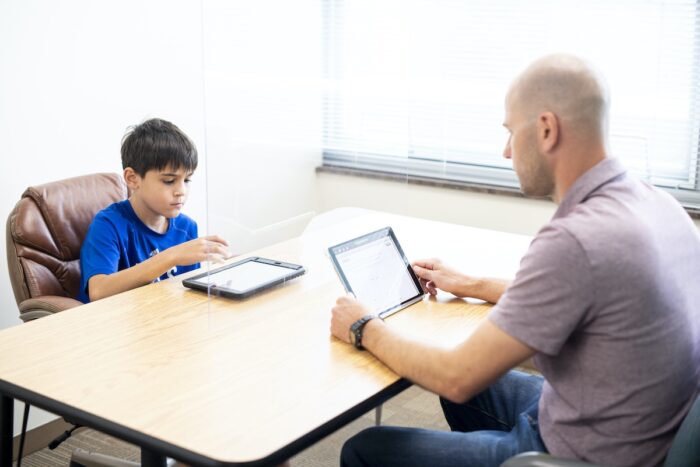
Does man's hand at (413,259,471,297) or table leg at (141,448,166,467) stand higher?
man's hand at (413,259,471,297)

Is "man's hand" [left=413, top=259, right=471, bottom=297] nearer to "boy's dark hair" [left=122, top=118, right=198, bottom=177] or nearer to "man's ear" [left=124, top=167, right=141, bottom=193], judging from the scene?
"boy's dark hair" [left=122, top=118, right=198, bottom=177]

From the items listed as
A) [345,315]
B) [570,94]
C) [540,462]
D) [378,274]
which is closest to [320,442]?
[378,274]

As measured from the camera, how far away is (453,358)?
5.33ft

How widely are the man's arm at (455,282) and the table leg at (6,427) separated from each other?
1.01 m

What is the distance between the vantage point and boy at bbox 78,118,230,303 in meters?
2.39

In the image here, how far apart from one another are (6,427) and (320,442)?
4.23ft

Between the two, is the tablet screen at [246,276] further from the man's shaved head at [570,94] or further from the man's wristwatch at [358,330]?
the man's shaved head at [570,94]

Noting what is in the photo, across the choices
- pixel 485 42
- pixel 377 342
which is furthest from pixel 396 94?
pixel 377 342

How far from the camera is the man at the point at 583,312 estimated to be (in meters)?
1.51

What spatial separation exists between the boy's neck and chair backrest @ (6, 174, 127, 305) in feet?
0.58

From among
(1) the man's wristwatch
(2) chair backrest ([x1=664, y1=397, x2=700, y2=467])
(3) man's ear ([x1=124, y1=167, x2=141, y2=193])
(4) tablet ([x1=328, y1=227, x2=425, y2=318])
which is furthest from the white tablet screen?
→ (3) man's ear ([x1=124, y1=167, x2=141, y2=193])

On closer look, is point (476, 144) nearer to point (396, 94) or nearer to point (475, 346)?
point (396, 94)

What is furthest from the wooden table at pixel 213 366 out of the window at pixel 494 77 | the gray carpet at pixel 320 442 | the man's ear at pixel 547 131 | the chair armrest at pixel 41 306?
the gray carpet at pixel 320 442

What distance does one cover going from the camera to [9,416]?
1.84 m
